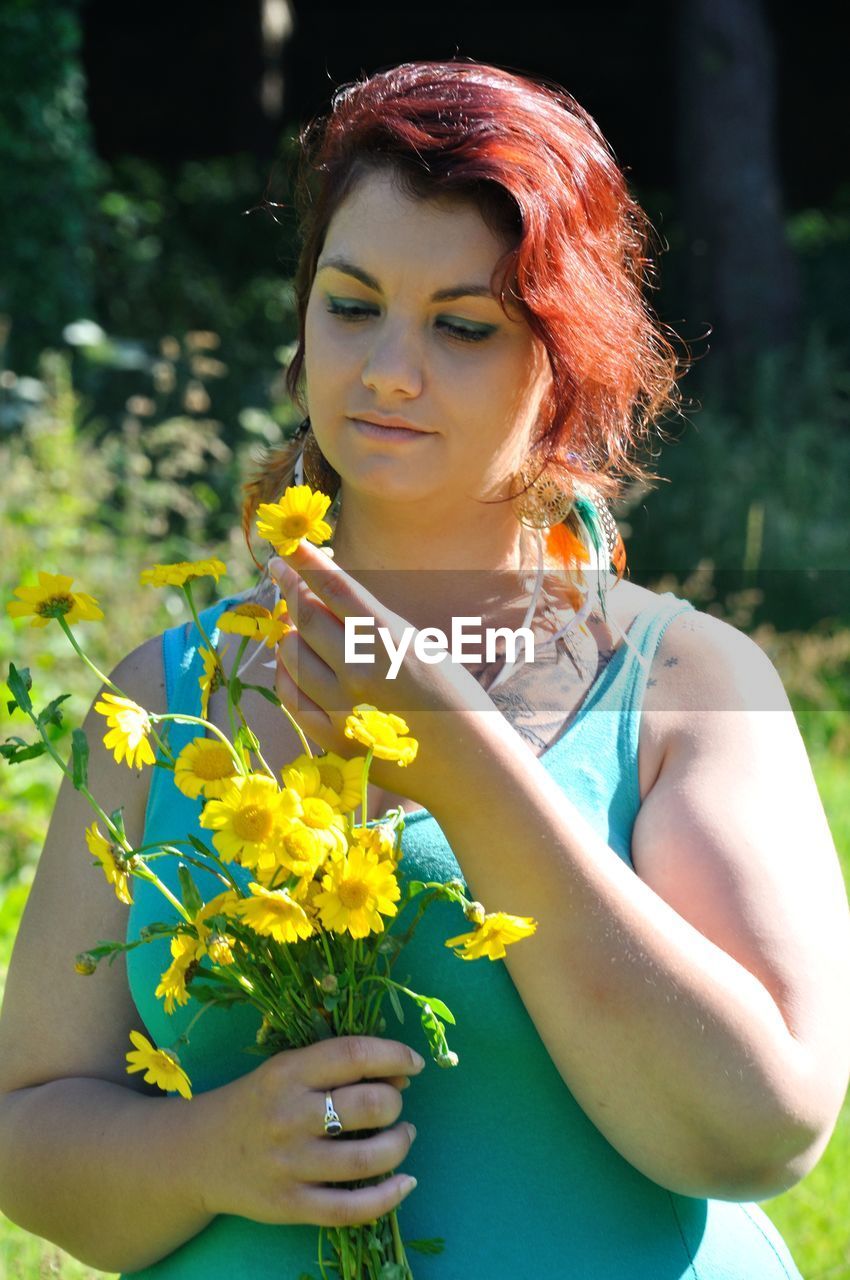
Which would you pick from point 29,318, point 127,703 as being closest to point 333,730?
point 127,703

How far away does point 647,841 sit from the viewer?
5.25 feet

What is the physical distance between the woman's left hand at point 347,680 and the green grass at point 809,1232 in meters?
1.15

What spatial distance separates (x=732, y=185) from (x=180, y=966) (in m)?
8.41

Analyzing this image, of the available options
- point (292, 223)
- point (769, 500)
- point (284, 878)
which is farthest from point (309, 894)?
point (769, 500)

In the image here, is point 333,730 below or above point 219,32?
below

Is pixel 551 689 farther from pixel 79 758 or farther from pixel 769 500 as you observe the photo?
pixel 769 500

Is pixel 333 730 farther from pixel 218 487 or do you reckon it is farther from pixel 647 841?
pixel 218 487

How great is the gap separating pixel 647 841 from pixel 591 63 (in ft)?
38.4

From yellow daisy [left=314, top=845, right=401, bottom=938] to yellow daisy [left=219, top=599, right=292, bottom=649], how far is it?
8.2 inches

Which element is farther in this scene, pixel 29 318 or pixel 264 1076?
pixel 29 318

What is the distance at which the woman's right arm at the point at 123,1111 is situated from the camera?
1.33 m

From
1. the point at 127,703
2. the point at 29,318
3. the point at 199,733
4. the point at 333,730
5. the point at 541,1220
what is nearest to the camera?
the point at 127,703

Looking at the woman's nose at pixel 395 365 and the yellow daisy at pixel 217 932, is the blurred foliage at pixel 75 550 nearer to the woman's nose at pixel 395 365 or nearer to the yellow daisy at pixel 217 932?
the woman's nose at pixel 395 365

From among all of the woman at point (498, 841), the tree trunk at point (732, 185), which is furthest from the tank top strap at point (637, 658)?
the tree trunk at point (732, 185)
